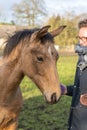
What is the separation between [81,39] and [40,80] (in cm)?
59

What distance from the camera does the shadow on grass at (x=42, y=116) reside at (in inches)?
219

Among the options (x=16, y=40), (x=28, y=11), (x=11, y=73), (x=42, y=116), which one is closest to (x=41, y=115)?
(x=42, y=116)

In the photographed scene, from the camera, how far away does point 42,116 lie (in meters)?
6.21

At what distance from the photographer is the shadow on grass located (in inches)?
219

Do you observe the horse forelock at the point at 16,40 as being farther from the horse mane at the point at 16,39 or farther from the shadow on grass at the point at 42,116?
the shadow on grass at the point at 42,116

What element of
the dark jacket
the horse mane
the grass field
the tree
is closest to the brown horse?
the horse mane

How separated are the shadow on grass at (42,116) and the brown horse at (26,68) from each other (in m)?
1.82

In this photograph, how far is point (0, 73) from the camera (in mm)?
3582

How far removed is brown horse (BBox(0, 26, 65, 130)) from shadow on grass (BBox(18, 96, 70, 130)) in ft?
5.97

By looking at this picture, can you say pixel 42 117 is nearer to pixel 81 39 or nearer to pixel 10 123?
pixel 10 123

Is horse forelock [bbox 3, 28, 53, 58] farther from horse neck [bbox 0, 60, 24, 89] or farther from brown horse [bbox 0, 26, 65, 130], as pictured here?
horse neck [bbox 0, 60, 24, 89]

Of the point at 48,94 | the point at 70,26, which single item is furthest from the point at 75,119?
the point at 70,26

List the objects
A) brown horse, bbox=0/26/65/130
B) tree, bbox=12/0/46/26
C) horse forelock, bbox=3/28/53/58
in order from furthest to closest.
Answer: tree, bbox=12/0/46/26 → horse forelock, bbox=3/28/53/58 → brown horse, bbox=0/26/65/130

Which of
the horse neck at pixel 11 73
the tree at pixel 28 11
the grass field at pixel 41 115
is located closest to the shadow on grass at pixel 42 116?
the grass field at pixel 41 115
